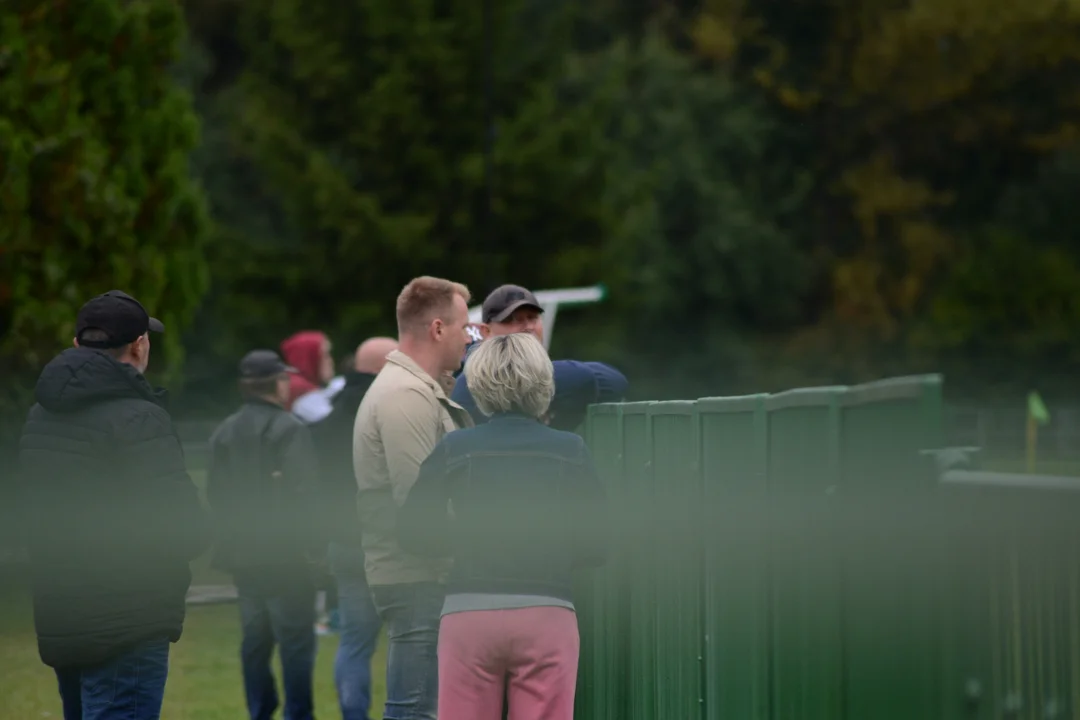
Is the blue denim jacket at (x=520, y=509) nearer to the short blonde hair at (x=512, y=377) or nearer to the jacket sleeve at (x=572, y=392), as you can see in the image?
the short blonde hair at (x=512, y=377)

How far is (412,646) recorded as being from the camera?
576cm

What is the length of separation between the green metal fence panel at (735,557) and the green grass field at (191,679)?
329cm

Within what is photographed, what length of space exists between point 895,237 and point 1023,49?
246 inches

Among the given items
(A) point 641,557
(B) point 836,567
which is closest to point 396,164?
(A) point 641,557

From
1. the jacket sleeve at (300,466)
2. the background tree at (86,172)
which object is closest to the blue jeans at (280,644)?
the jacket sleeve at (300,466)

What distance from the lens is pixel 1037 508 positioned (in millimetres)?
2646

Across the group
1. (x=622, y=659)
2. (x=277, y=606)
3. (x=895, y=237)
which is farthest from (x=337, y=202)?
(x=622, y=659)

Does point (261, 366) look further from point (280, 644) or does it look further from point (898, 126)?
point (898, 126)

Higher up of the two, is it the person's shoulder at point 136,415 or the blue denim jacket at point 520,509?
the person's shoulder at point 136,415

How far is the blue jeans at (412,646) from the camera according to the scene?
574 centimetres

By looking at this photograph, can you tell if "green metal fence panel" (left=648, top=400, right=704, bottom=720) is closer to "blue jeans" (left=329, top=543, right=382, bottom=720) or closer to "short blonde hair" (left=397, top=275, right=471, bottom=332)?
"short blonde hair" (left=397, top=275, right=471, bottom=332)

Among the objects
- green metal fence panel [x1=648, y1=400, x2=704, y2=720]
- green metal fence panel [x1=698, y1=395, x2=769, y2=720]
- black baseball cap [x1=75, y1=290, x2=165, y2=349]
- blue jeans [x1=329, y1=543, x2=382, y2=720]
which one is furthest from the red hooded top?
green metal fence panel [x1=698, y1=395, x2=769, y2=720]

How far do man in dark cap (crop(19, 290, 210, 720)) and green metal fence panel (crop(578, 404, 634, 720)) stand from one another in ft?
4.07

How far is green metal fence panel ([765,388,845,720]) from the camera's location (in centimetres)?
355
